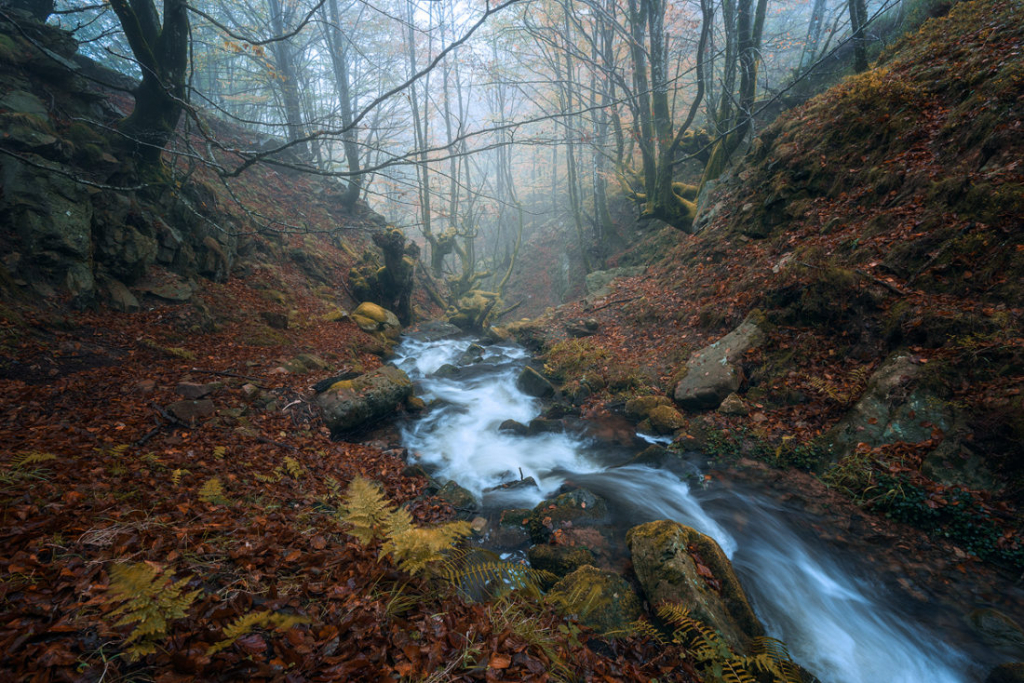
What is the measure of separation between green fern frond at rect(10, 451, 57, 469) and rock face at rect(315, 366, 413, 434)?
11.5 ft

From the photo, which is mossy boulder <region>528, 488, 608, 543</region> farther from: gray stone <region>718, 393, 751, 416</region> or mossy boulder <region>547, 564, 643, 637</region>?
gray stone <region>718, 393, 751, 416</region>

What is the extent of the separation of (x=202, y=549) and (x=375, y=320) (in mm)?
11426

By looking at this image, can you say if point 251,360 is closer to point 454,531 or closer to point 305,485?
point 305,485

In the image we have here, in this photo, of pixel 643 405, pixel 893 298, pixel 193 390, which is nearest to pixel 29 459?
pixel 193 390

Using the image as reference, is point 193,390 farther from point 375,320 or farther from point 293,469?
point 375,320

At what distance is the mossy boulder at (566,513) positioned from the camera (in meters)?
4.91

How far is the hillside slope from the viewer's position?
13.9ft

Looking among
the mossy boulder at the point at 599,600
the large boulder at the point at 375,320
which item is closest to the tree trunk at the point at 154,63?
the large boulder at the point at 375,320

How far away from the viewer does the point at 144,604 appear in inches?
67.5

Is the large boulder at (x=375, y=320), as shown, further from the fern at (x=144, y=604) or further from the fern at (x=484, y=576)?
the fern at (x=144, y=604)

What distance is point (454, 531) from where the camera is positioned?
2.98 meters

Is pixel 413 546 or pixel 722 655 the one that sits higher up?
pixel 413 546

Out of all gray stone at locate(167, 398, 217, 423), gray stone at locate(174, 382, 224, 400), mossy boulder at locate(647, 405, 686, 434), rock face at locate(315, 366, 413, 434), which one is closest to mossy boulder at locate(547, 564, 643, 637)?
mossy boulder at locate(647, 405, 686, 434)

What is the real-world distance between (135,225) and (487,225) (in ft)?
96.5
